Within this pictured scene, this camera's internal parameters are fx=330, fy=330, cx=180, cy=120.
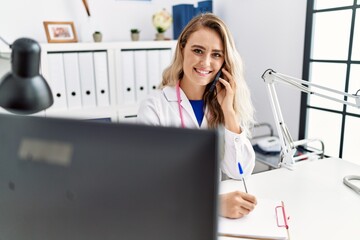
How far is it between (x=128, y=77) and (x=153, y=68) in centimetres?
20

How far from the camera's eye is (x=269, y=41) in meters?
2.36

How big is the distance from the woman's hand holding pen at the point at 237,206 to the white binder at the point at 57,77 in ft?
4.75

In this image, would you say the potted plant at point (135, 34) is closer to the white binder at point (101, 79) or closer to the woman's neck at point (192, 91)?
the white binder at point (101, 79)

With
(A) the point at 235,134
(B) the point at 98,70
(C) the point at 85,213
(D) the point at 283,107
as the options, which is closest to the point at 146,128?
(C) the point at 85,213

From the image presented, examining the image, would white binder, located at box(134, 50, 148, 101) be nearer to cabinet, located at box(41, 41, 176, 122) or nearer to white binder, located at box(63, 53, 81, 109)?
cabinet, located at box(41, 41, 176, 122)

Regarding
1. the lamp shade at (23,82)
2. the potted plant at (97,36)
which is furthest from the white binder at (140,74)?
the lamp shade at (23,82)

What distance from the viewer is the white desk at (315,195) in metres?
1.07

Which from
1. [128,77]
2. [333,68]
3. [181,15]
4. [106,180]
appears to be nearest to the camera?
[106,180]

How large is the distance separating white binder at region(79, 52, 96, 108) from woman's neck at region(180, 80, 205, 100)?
0.80 m

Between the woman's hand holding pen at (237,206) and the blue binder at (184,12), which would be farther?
the blue binder at (184,12)

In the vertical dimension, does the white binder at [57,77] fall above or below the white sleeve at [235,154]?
above

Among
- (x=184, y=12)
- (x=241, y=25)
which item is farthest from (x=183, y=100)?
(x=241, y=25)

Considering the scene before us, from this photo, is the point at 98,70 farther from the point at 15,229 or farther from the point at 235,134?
the point at 15,229

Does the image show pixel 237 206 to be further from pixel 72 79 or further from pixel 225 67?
pixel 72 79
